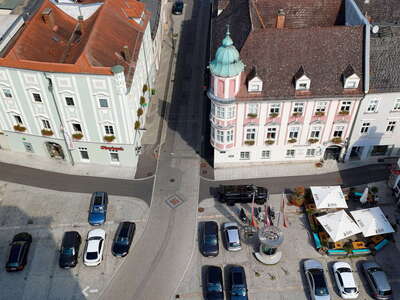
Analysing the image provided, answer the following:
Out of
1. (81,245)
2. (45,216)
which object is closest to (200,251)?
(81,245)

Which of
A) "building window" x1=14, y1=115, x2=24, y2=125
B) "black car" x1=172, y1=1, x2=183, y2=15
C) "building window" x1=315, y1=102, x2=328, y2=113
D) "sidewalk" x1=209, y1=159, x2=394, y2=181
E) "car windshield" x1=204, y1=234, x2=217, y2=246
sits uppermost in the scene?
"black car" x1=172, y1=1, x2=183, y2=15

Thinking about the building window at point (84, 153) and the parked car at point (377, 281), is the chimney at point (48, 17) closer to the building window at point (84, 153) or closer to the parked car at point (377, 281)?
the building window at point (84, 153)

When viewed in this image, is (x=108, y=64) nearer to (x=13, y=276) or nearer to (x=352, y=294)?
(x=13, y=276)

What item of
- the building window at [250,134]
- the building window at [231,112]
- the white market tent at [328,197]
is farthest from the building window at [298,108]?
the white market tent at [328,197]

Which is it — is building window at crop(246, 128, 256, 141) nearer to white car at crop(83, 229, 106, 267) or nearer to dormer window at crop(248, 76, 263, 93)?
dormer window at crop(248, 76, 263, 93)

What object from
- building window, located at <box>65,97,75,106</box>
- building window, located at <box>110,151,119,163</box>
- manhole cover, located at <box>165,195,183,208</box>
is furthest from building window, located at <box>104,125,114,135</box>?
manhole cover, located at <box>165,195,183,208</box>
